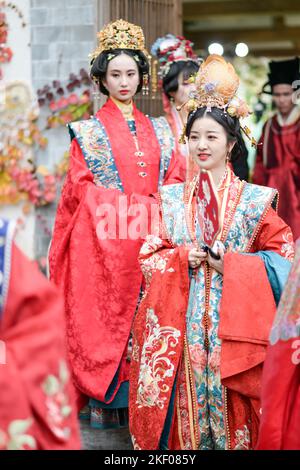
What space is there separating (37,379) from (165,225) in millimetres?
1734

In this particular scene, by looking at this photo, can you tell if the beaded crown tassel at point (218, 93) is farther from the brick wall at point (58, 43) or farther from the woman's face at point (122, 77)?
the brick wall at point (58, 43)

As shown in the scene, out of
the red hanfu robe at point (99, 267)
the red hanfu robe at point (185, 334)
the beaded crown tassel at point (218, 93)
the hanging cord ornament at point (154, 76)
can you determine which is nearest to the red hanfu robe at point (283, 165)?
the hanging cord ornament at point (154, 76)

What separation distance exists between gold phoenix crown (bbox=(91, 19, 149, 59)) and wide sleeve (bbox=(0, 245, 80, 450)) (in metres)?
2.83

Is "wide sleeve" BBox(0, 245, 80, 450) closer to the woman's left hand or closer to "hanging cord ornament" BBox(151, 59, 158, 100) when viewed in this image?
the woman's left hand

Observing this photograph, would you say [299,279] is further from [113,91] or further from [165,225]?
[113,91]

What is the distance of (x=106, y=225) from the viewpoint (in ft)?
15.4

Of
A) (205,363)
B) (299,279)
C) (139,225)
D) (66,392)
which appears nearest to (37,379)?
(66,392)

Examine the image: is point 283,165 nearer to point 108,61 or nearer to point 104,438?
point 108,61

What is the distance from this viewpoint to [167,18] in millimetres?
→ 6633

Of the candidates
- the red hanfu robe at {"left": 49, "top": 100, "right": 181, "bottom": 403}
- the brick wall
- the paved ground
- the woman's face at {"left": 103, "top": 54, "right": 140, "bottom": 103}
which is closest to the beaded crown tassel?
the red hanfu robe at {"left": 49, "top": 100, "right": 181, "bottom": 403}

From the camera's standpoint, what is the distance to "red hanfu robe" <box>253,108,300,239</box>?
273 inches

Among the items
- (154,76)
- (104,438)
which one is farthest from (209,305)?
(154,76)

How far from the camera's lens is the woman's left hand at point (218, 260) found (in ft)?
12.1

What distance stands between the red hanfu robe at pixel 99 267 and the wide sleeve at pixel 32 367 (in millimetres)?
2292
